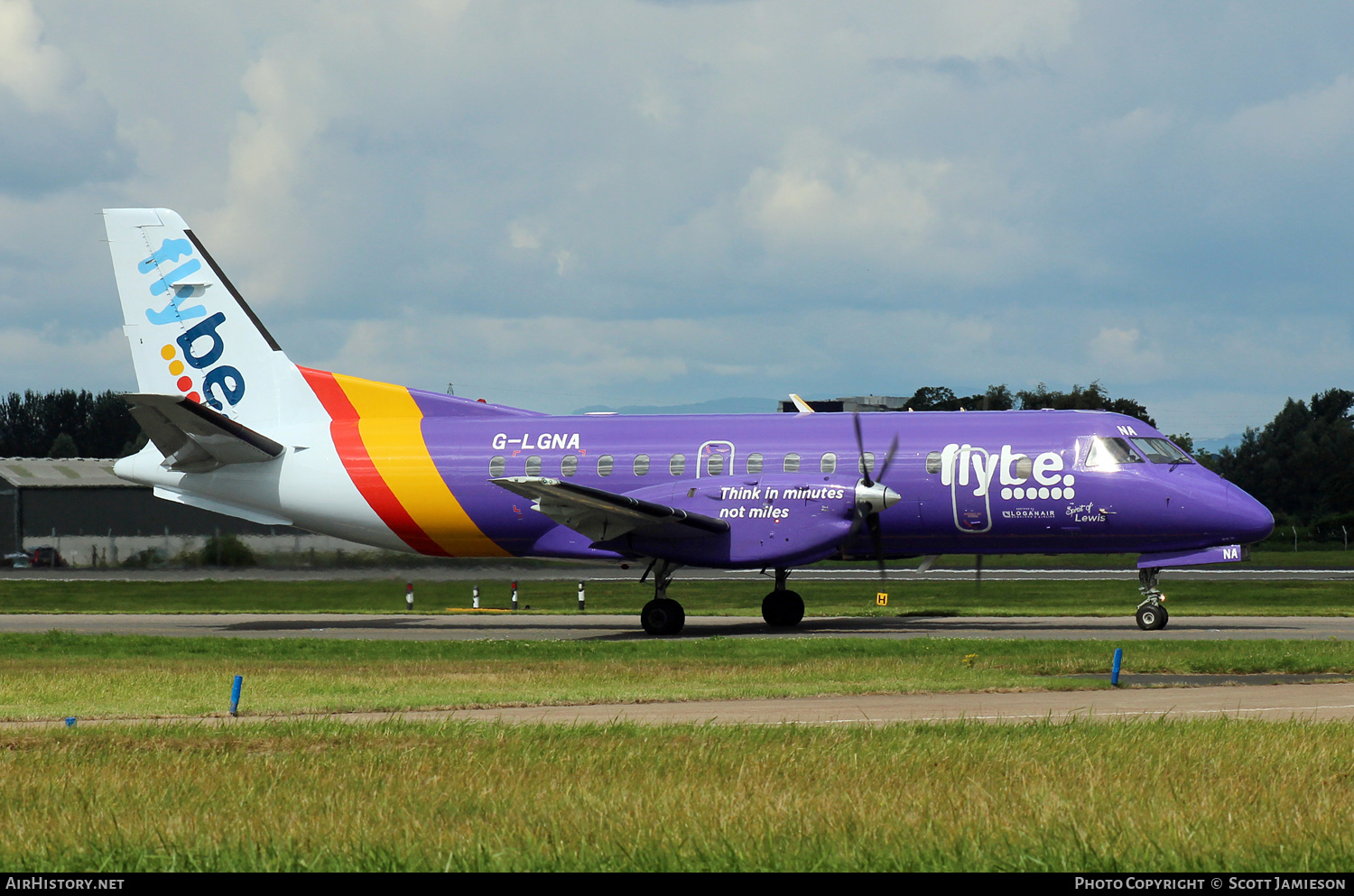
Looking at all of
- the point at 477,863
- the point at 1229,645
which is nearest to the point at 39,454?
the point at 1229,645

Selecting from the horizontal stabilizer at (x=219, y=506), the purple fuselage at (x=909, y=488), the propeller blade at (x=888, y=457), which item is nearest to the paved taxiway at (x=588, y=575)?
the horizontal stabilizer at (x=219, y=506)

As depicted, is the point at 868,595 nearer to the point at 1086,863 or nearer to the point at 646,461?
the point at 646,461

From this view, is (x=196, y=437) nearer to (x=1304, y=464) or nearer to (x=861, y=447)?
(x=861, y=447)

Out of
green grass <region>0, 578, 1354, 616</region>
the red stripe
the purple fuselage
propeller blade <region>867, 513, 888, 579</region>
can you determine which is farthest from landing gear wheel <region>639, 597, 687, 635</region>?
green grass <region>0, 578, 1354, 616</region>

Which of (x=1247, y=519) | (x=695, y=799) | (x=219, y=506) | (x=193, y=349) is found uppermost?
(x=193, y=349)

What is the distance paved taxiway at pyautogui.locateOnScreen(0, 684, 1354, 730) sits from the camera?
15250mm

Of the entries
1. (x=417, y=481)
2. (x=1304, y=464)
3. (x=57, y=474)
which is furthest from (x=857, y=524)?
(x=1304, y=464)

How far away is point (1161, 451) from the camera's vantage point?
28.6 m

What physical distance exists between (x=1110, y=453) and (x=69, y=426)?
117501 mm

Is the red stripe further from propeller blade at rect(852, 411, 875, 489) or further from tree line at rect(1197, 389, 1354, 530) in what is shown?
tree line at rect(1197, 389, 1354, 530)

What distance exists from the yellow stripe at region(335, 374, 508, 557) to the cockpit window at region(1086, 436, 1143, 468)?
44.5 feet

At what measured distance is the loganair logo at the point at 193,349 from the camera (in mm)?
33312

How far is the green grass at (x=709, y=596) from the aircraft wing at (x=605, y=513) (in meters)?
8.28

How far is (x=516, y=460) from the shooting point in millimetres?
31141
